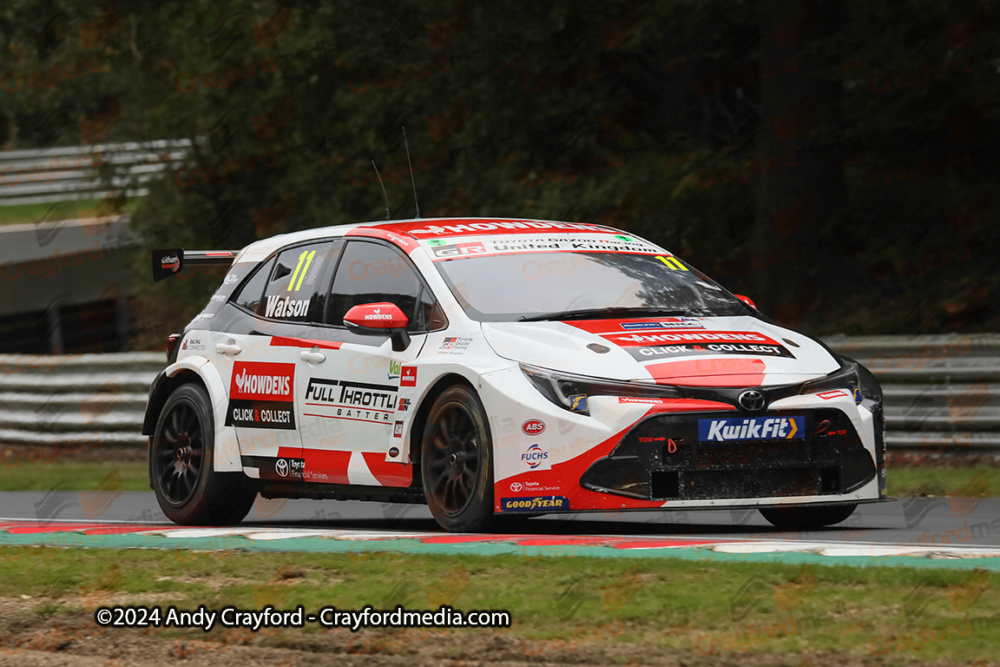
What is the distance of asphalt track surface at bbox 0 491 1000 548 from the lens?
8062 millimetres

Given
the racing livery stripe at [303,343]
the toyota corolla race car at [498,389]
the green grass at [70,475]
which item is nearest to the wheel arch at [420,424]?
the toyota corolla race car at [498,389]

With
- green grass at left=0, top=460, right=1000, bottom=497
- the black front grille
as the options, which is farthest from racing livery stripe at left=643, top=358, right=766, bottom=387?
green grass at left=0, top=460, right=1000, bottom=497

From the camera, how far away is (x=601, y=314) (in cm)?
841

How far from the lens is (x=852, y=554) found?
6.39 m

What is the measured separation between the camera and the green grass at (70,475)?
45.4 feet

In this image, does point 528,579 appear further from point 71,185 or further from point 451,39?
point 71,185

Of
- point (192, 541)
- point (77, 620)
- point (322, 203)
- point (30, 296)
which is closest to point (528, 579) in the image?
point (77, 620)

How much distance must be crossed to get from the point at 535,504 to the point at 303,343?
2.08 metres

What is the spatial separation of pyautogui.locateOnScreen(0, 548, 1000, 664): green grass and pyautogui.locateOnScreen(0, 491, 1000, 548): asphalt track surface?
144 cm

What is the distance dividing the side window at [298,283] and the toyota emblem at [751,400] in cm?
266

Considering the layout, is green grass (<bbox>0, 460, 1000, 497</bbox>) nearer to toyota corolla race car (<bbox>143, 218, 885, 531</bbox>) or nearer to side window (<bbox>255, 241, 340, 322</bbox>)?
toyota corolla race car (<bbox>143, 218, 885, 531</bbox>)

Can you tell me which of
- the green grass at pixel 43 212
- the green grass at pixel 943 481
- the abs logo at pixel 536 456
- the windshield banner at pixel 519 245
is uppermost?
the green grass at pixel 43 212

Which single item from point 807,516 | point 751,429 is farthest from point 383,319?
point 807,516

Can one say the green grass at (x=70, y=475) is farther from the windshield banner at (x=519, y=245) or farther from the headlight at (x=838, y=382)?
the headlight at (x=838, y=382)
